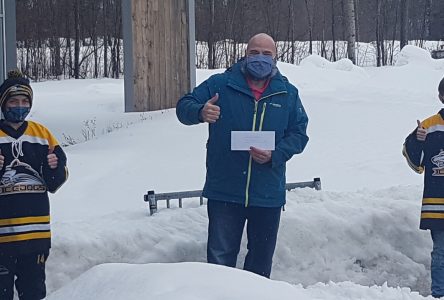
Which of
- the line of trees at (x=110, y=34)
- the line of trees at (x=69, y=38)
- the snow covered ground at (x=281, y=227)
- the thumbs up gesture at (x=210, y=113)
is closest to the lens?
the snow covered ground at (x=281, y=227)

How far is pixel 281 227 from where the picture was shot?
647cm

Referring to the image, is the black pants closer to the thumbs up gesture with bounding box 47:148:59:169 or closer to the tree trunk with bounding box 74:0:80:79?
the thumbs up gesture with bounding box 47:148:59:169

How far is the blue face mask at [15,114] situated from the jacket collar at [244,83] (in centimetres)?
126

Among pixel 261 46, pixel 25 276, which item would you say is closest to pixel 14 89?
pixel 25 276

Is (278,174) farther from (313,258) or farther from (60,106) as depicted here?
(60,106)

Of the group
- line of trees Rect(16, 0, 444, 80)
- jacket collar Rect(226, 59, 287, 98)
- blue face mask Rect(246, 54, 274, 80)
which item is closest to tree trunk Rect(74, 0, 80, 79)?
line of trees Rect(16, 0, 444, 80)

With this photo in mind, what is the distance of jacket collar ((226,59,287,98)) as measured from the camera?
16.2 feet

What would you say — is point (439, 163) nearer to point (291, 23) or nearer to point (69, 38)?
point (291, 23)

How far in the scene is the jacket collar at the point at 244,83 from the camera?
4945 mm

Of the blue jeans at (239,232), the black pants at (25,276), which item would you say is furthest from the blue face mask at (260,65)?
the black pants at (25,276)

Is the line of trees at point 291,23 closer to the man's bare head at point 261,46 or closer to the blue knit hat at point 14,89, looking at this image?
the man's bare head at point 261,46

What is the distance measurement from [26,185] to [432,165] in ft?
8.93

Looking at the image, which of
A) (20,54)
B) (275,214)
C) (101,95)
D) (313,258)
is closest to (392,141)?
(313,258)

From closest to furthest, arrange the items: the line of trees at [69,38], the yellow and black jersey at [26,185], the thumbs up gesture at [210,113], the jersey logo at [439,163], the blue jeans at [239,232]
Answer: the yellow and black jersey at [26,185] < the thumbs up gesture at [210,113] < the blue jeans at [239,232] < the jersey logo at [439,163] < the line of trees at [69,38]
